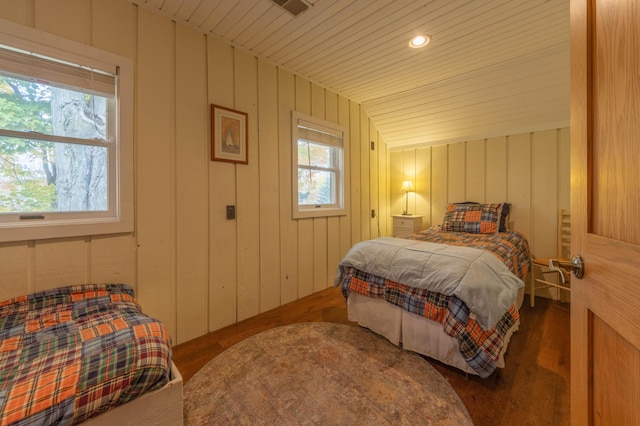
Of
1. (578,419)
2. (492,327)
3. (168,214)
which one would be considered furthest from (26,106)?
(492,327)

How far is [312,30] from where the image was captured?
2.08 meters

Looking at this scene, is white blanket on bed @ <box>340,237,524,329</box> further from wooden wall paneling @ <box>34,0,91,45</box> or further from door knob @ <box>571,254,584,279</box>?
wooden wall paneling @ <box>34,0,91,45</box>

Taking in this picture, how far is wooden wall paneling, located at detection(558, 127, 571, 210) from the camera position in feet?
8.84

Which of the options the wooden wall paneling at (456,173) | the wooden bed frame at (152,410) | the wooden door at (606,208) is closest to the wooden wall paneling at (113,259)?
the wooden bed frame at (152,410)

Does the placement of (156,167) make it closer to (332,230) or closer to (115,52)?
(115,52)

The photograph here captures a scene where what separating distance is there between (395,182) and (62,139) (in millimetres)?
3728

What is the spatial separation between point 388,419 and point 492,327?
2.45 feet

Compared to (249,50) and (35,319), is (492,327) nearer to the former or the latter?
(35,319)

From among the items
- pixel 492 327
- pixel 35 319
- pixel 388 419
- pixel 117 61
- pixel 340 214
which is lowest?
pixel 388 419

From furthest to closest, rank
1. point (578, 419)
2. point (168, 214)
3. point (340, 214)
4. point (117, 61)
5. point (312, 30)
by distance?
point (340, 214) < point (312, 30) < point (168, 214) < point (117, 61) < point (578, 419)

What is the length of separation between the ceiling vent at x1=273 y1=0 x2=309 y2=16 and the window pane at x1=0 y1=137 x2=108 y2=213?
5.09 feet

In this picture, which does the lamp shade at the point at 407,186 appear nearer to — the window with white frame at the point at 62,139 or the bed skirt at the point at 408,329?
the bed skirt at the point at 408,329

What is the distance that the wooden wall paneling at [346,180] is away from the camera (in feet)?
10.8

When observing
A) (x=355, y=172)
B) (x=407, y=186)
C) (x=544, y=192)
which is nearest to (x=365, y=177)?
(x=355, y=172)
